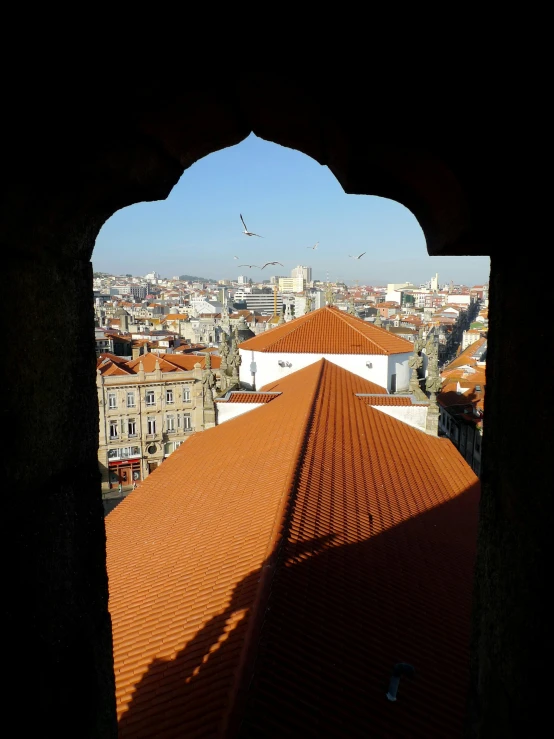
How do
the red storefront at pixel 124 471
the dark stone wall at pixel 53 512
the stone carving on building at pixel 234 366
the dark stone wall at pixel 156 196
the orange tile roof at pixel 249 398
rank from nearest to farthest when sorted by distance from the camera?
the dark stone wall at pixel 156 196 → the dark stone wall at pixel 53 512 → the orange tile roof at pixel 249 398 → the stone carving on building at pixel 234 366 → the red storefront at pixel 124 471

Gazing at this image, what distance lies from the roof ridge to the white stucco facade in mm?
11679

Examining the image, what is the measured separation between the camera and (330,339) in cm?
2083

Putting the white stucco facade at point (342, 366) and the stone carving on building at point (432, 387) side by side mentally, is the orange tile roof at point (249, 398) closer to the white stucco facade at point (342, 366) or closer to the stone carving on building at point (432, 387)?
the white stucco facade at point (342, 366)

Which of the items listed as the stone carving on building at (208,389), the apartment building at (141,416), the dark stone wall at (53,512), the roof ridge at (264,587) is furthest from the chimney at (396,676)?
the apartment building at (141,416)

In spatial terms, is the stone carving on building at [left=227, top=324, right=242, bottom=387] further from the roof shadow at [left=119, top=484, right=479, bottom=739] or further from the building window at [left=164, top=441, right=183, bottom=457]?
the roof shadow at [left=119, top=484, right=479, bottom=739]

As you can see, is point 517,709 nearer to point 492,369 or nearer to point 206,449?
point 492,369

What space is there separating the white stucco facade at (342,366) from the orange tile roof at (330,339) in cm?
19

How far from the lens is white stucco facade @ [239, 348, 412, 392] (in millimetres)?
19969

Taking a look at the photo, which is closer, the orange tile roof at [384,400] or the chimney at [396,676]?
the chimney at [396,676]

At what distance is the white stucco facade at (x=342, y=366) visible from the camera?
19969 mm

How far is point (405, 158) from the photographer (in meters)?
1.66

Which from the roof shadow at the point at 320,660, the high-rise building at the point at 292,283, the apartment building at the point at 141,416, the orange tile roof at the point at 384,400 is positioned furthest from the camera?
the high-rise building at the point at 292,283

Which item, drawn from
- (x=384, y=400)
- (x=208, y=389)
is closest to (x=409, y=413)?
(x=384, y=400)

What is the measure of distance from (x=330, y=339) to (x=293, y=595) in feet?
53.2
